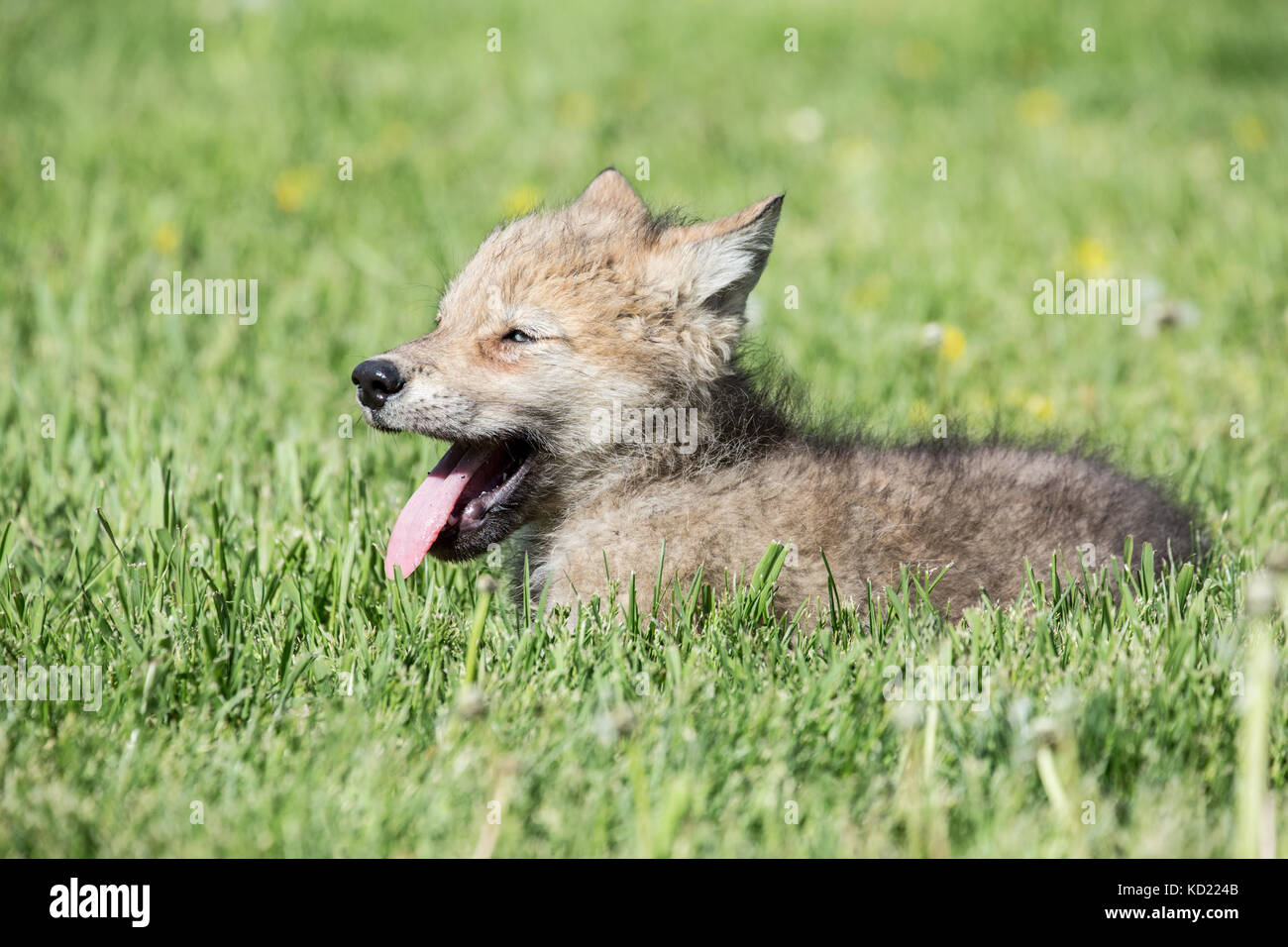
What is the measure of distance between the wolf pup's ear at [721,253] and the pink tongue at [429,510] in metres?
0.76

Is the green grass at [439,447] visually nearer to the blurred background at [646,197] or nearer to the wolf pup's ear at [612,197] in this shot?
the blurred background at [646,197]

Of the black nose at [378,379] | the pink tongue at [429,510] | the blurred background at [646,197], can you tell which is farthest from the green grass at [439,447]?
the black nose at [378,379]

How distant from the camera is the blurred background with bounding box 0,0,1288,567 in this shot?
4824mm

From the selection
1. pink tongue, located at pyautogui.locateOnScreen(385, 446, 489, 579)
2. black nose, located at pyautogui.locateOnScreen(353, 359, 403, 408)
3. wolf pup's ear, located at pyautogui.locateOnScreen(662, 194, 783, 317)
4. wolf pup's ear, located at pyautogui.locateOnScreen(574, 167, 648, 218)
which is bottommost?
pink tongue, located at pyautogui.locateOnScreen(385, 446, 489, 579)

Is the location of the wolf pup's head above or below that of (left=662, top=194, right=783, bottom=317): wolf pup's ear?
below

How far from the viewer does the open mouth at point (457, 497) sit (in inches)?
137

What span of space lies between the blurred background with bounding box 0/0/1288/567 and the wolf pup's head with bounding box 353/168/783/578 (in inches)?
30.6

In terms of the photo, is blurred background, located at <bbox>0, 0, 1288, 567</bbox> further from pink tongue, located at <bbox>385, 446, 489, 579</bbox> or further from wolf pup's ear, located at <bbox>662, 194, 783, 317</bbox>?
wolf pup's ear, located at <bbox>662, 194, 783, 317</bbox>

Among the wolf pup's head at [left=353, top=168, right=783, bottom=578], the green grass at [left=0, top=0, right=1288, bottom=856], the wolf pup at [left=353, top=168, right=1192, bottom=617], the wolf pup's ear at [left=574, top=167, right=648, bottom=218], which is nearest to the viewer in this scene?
the green grass at [left=0, top=0, right=1288, bottom=856]

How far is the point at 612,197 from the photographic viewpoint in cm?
408

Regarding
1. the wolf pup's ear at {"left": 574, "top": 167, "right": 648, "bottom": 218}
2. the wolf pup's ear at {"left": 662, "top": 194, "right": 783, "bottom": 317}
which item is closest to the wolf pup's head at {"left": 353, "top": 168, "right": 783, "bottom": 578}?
the wolf pup's ear at {"left": 662, "top": 194, "right": 783, "bottom": 317}

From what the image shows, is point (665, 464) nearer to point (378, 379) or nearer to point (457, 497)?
point (457, 497)
